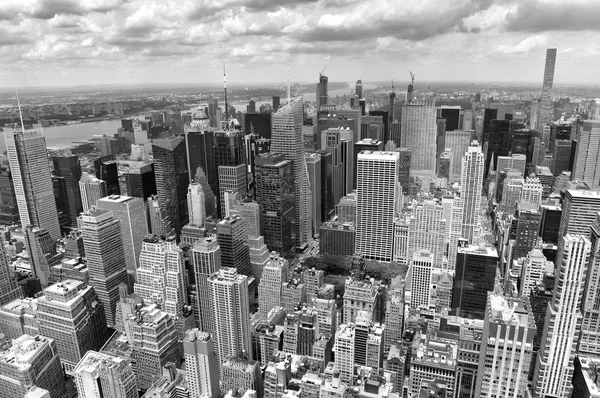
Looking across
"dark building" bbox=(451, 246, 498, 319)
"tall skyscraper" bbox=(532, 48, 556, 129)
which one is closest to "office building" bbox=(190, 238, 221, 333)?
"dark building" bbox=(451, 246, 498, 319)

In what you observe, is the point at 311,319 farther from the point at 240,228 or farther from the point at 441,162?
the point at 441,162

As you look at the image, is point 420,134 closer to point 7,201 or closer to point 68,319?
point 68,319

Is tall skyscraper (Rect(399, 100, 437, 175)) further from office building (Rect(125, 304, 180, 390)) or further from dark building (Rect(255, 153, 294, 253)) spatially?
office building (Rect(125, 304, 180, 390))

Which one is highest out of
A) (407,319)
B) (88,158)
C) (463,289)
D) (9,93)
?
(9,93)

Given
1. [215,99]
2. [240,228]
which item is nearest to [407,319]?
[240,228]

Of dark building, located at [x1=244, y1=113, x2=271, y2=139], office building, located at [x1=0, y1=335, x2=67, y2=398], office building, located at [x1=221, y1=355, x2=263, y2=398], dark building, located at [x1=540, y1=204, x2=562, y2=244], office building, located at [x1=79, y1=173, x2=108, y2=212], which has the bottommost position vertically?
office building, located at [x1=221, y1=355, x2=263, y2=398]

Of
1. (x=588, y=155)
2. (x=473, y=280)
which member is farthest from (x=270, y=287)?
(x=588, y=155)

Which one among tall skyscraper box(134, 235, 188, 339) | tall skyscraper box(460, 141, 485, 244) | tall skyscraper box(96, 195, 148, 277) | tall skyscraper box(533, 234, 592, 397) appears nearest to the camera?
tall skyscraper box(533, 234, 592, 397)
